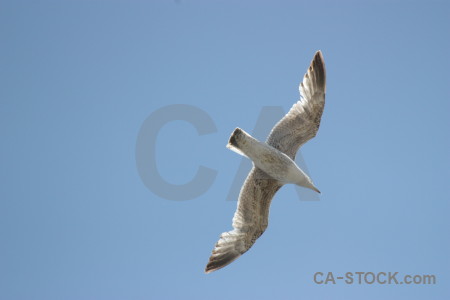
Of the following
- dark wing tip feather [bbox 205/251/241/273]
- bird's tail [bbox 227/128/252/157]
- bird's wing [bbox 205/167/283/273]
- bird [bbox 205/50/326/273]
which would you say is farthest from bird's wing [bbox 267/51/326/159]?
dark wing tip feather [bbox 205/251/241/273]

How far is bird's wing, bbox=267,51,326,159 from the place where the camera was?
1916 cm

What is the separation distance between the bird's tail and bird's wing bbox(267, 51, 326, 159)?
0.80 m

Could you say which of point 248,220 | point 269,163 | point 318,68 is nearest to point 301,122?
point 269,163

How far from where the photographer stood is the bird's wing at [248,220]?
19.4m

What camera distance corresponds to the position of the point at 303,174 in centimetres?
1895

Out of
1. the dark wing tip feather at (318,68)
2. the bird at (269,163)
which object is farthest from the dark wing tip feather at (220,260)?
the dark wing tip feather at (318,68)

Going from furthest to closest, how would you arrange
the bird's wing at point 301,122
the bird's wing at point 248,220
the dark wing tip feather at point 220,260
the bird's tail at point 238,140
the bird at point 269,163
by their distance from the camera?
the dark wing tip feather at point 220,260
the bird's wing at point 248,220
the bird's wing at point 301,122
the bird at point 269,163
the bird's tail at point 238,140

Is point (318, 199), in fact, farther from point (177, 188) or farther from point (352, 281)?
point (177, 188)

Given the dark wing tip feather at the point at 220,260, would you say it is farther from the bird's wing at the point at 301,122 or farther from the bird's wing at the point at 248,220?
the bird's wing at the point at 301,122

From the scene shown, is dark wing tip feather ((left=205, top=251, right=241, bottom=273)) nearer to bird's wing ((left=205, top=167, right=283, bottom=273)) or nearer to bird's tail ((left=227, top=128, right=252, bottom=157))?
bird's wing ((left=205, top=167, right=283, bottom=273))

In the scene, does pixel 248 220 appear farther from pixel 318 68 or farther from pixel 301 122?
pixel 318 68

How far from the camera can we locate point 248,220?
19.7 m

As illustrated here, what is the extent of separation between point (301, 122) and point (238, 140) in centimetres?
175

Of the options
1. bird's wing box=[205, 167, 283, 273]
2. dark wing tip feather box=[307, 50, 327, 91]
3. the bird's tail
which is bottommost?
bird's wing box=[205, 167, 283, 273]
